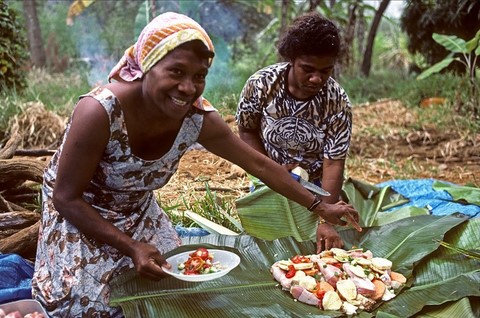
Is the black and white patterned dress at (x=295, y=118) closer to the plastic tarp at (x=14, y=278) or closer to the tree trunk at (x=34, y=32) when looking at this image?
the plastic tarp at (x=14, y=278)

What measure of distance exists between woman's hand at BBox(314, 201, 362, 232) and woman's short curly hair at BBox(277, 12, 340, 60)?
28.8 inches

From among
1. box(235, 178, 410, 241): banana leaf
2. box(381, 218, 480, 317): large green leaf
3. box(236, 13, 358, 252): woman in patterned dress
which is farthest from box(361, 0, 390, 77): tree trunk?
box(381, 218, 480, 317): large green leaf

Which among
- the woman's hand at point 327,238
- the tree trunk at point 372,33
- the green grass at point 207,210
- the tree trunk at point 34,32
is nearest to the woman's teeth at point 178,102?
the woman's hand at point 327,238

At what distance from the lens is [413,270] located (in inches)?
95.3

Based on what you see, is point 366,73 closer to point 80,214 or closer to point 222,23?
point 222,23

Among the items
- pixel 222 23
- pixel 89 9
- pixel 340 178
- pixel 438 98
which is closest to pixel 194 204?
pixel 340 178

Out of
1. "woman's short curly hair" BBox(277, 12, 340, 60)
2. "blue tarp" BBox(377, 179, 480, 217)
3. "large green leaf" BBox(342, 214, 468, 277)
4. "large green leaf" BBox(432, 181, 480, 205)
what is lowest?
"blue tarp" BBox(377, 179, 480, 217)

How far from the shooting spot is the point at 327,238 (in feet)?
8.40

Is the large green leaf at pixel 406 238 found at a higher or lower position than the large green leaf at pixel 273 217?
higher

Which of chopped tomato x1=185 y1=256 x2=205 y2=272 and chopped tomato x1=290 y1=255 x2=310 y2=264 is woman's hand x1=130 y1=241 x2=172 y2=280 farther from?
chopped tomato x1=290 y1=255 x2=310 y2=264

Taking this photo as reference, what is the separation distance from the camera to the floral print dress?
212 cm

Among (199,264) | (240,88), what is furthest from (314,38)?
(240,88)

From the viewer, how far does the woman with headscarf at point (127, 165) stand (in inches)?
75.5

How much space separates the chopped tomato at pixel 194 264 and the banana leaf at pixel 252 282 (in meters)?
0.09
